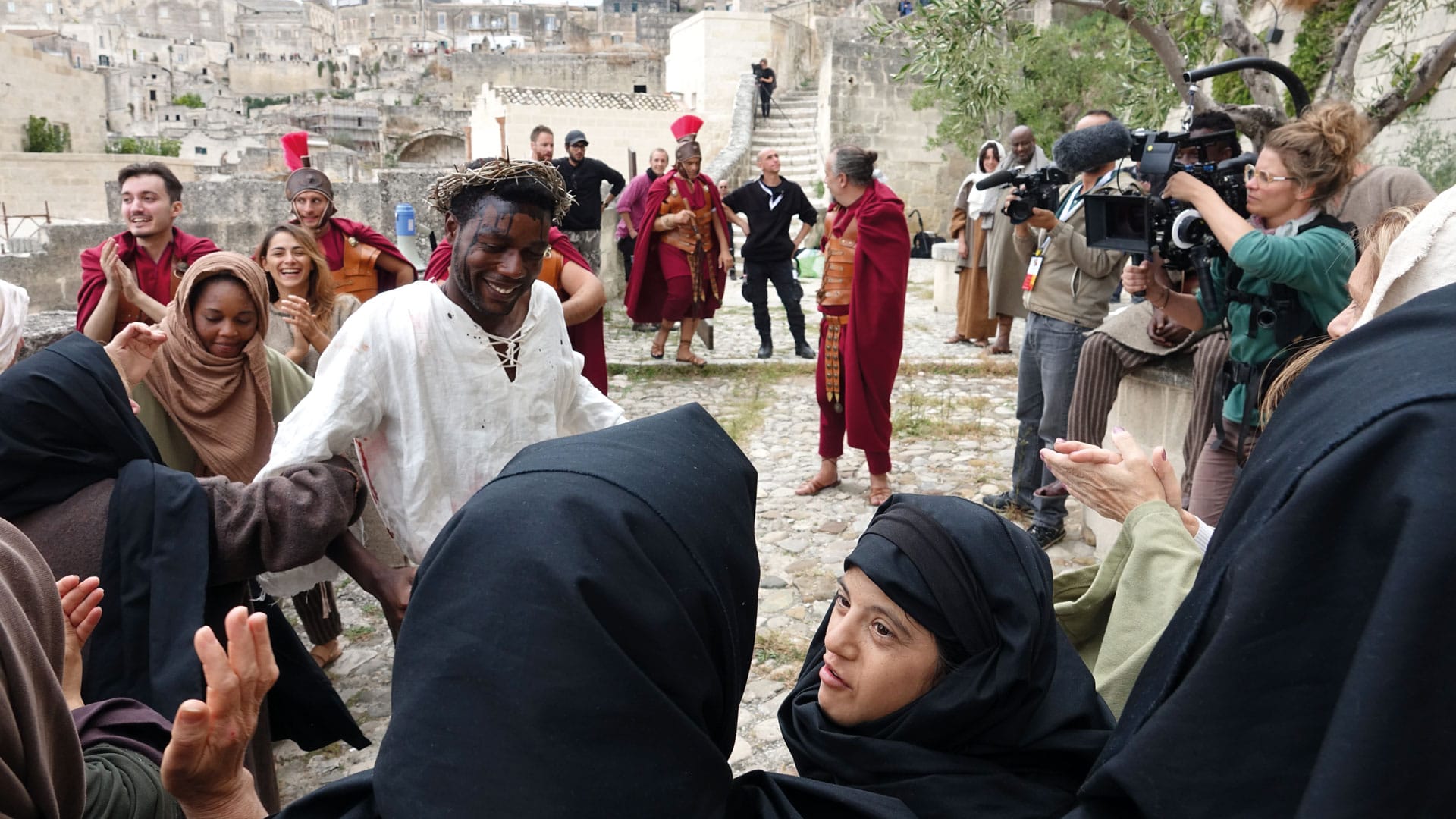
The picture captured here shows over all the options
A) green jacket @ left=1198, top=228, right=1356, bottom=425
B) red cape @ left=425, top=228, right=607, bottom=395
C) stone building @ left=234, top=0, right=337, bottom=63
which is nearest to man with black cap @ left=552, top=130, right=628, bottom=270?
red cape @ left=425, top=228, right=607, bottom=395

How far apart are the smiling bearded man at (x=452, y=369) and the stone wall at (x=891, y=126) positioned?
18.2 m

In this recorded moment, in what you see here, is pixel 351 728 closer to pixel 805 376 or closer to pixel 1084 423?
pixel 1084 423

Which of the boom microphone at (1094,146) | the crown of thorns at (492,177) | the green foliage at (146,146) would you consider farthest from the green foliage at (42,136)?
the boom microphone at (1094,146)

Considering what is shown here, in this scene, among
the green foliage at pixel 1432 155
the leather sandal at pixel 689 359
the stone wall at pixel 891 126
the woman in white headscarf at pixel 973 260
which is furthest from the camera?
the stone wall at pixel 891 126

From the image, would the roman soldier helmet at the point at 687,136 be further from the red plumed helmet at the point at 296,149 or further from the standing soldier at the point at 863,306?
the red plumed helmet at the point at 296,149

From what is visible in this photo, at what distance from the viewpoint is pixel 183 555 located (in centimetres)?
202

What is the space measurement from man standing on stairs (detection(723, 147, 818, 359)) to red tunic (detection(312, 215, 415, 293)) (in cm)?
454

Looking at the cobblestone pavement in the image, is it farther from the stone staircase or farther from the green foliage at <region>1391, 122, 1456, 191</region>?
the stone staircase

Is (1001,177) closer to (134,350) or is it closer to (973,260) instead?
(134,350)

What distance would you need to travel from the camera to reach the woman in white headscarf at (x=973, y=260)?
8.77 metres

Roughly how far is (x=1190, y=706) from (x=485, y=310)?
6.54 feet

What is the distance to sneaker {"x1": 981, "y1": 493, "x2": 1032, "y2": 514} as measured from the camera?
16.7 ft

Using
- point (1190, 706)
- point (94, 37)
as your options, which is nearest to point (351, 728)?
point (1190, 706)

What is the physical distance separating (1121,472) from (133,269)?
4.24m
